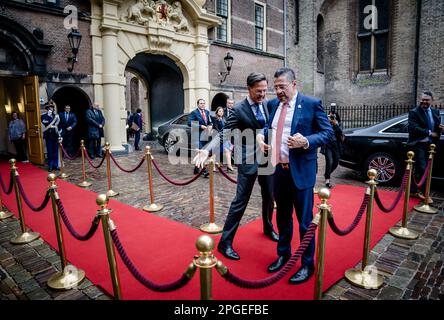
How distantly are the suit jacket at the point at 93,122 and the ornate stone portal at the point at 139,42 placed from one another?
64 cm

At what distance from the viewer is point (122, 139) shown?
11.8m

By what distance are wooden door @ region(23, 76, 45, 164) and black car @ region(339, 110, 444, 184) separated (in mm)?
8965

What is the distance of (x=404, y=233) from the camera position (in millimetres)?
4023

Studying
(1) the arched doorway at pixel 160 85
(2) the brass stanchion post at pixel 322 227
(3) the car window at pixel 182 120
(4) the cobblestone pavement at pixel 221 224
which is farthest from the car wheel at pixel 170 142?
(2) the brass stanchion post at pixel 322 227

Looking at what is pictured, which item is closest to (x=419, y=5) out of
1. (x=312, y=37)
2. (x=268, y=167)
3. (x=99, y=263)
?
(x=312, y=37)

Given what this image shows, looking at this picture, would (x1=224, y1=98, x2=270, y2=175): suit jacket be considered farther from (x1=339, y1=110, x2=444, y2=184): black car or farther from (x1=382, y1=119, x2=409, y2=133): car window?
(x1=382, y1=119, x2=409, y2=133): car window

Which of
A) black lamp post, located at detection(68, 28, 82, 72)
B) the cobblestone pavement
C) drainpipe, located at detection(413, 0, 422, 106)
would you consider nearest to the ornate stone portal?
black lamp post, located at detection(68, 28, 82, 72)

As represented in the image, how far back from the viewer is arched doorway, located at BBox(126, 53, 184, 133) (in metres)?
14.6

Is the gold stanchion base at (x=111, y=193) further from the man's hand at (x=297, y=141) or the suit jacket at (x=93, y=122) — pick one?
the suit jacket at (x=93, y=122)

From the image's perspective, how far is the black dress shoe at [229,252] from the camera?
11.1 ft

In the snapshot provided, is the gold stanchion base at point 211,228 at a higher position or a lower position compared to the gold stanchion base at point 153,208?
lower

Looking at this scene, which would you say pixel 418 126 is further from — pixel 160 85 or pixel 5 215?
pixel 160 85

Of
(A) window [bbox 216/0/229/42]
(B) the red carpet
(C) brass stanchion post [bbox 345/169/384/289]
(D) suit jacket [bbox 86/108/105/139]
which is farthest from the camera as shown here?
(A) window [bbox 216/0/229/42]

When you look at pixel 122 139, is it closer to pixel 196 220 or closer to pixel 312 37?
pixel 196 220
